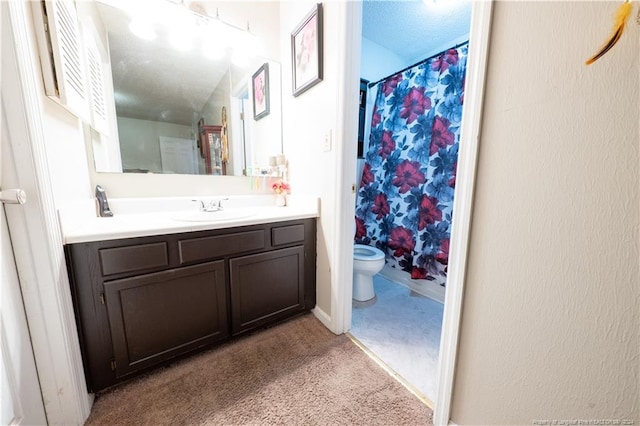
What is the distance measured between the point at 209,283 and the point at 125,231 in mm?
443

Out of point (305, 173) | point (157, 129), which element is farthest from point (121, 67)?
point (305, 173)

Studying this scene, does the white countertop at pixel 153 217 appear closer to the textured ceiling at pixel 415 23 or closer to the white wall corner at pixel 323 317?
the white wall corner at pixel 323 317

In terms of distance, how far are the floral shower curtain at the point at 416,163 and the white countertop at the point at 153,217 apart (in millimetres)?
978

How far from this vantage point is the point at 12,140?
2.36 feet

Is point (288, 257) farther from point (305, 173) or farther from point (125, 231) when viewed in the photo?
point (125, 231)

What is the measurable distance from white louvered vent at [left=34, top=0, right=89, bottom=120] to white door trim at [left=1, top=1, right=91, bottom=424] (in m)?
0.03

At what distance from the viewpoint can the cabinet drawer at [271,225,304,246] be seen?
1368mm

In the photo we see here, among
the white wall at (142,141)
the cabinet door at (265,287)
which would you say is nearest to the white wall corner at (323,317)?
the cabinet door at (265,287)

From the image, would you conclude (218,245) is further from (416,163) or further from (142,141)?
(416,163)

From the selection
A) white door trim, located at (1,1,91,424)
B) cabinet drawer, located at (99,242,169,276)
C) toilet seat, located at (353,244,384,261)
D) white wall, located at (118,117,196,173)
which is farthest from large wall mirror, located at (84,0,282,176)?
toilet seat, located at (353,244,384,261)

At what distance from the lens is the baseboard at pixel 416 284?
6.32 feet

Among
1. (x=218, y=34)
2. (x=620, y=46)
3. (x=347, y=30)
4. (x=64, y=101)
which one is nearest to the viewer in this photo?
(x=620, y=46)

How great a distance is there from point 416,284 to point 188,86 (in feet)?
7.67

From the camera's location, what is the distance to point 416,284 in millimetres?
2074
